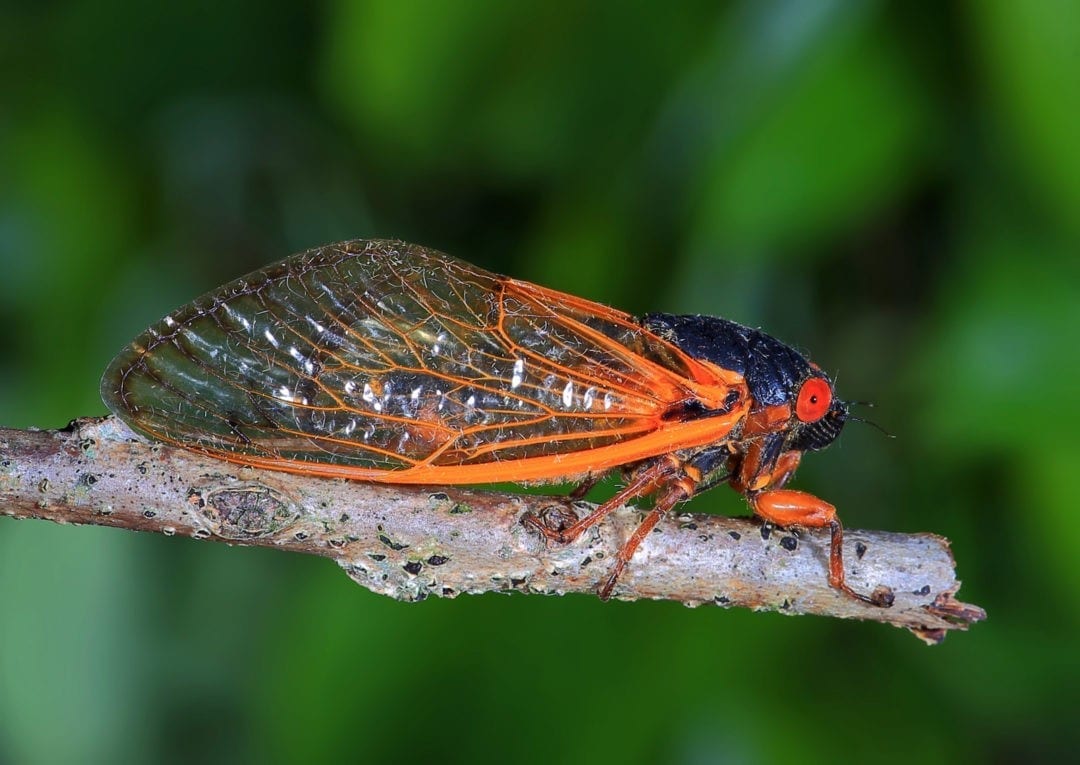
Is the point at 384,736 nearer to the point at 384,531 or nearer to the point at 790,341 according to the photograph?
the point at 384,531

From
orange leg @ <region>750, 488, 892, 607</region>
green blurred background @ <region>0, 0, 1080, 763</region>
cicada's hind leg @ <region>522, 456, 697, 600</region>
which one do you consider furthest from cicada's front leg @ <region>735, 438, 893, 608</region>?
green blurred background @ <region>0, 0, 1080, 763</region>

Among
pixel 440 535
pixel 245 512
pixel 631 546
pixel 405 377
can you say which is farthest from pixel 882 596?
pixel 245 512

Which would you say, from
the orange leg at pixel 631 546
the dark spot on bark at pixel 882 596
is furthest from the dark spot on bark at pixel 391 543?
the dark spot on bark at pixel 882 596

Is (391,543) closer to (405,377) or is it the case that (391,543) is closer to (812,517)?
(405,377)

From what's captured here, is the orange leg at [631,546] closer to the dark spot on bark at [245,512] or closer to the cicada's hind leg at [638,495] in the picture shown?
the cicada's hind leg at [638,495]

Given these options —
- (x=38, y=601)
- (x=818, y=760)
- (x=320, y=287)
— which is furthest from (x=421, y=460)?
(x=38, y=601)
